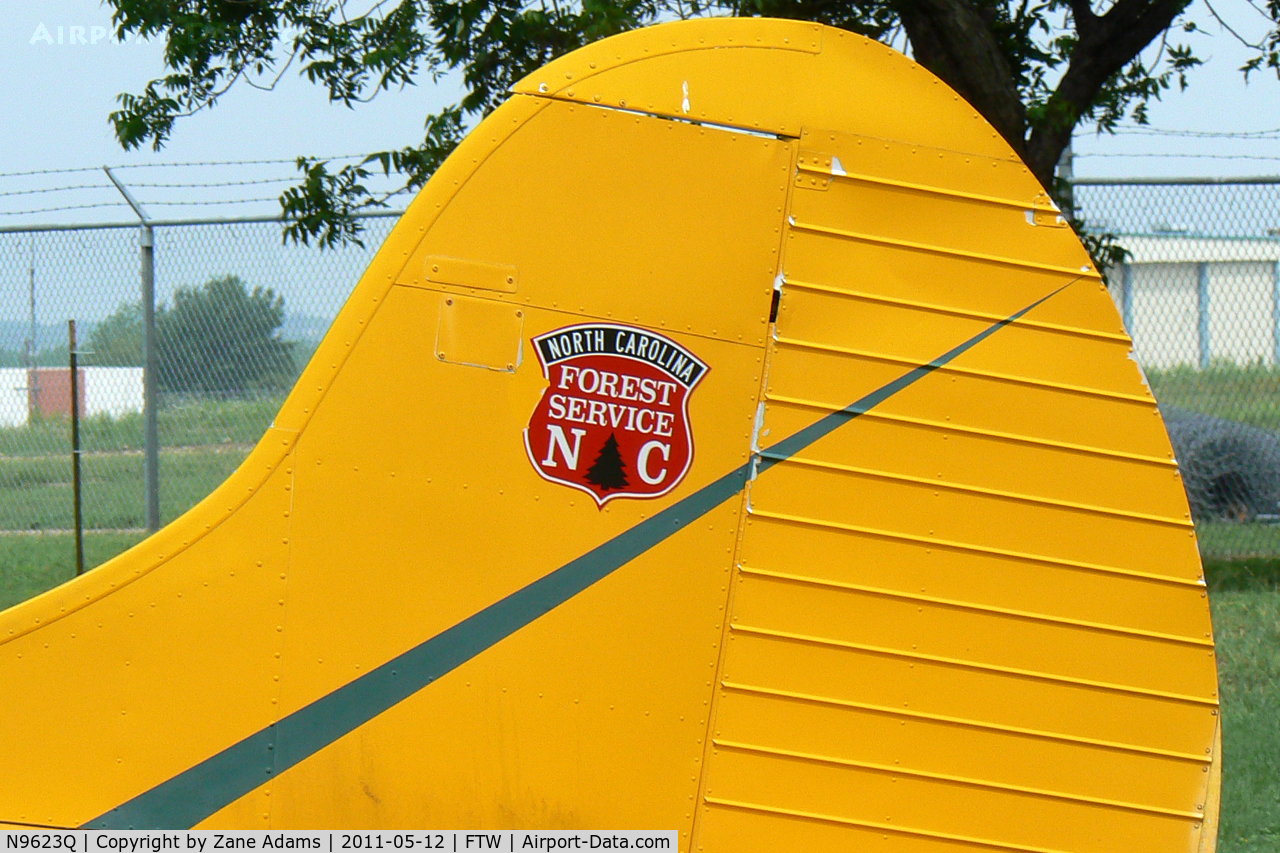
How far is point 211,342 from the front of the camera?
30.2ft

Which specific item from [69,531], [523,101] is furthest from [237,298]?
[523,101]

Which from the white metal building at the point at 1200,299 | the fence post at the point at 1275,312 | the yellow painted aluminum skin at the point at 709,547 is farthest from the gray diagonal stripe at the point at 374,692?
the fence post at the point at 1275,312

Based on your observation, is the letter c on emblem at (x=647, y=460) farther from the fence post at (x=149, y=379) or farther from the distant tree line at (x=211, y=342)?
the fence post at (x=149, y=379)

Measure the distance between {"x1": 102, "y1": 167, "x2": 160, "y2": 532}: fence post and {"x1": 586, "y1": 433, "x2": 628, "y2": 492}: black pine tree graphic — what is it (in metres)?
7.87

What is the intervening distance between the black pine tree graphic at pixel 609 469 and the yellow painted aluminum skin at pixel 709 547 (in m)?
0.05

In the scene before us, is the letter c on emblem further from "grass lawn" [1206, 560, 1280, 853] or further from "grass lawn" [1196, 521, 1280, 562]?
"grass lawn" [1196, 521, 1280, 562]

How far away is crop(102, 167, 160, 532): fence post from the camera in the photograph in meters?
9.03

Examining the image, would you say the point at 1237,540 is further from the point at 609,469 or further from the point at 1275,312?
the point at 609,469

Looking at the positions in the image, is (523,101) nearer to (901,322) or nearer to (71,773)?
(901,322)

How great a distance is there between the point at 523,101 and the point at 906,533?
1.09 m

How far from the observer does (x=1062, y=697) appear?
7.12 ft

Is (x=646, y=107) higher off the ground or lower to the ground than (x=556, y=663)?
higher

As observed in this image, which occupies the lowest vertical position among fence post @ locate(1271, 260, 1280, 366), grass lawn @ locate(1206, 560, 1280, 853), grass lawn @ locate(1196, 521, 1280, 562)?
grass lawn @ locate(1206, 560, 1280, 853)

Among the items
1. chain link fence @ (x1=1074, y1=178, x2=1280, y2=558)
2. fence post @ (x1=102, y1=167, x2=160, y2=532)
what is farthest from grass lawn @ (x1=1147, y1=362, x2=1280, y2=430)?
fence post @ (x1=102, y1=167, x2=160, y2=532)
